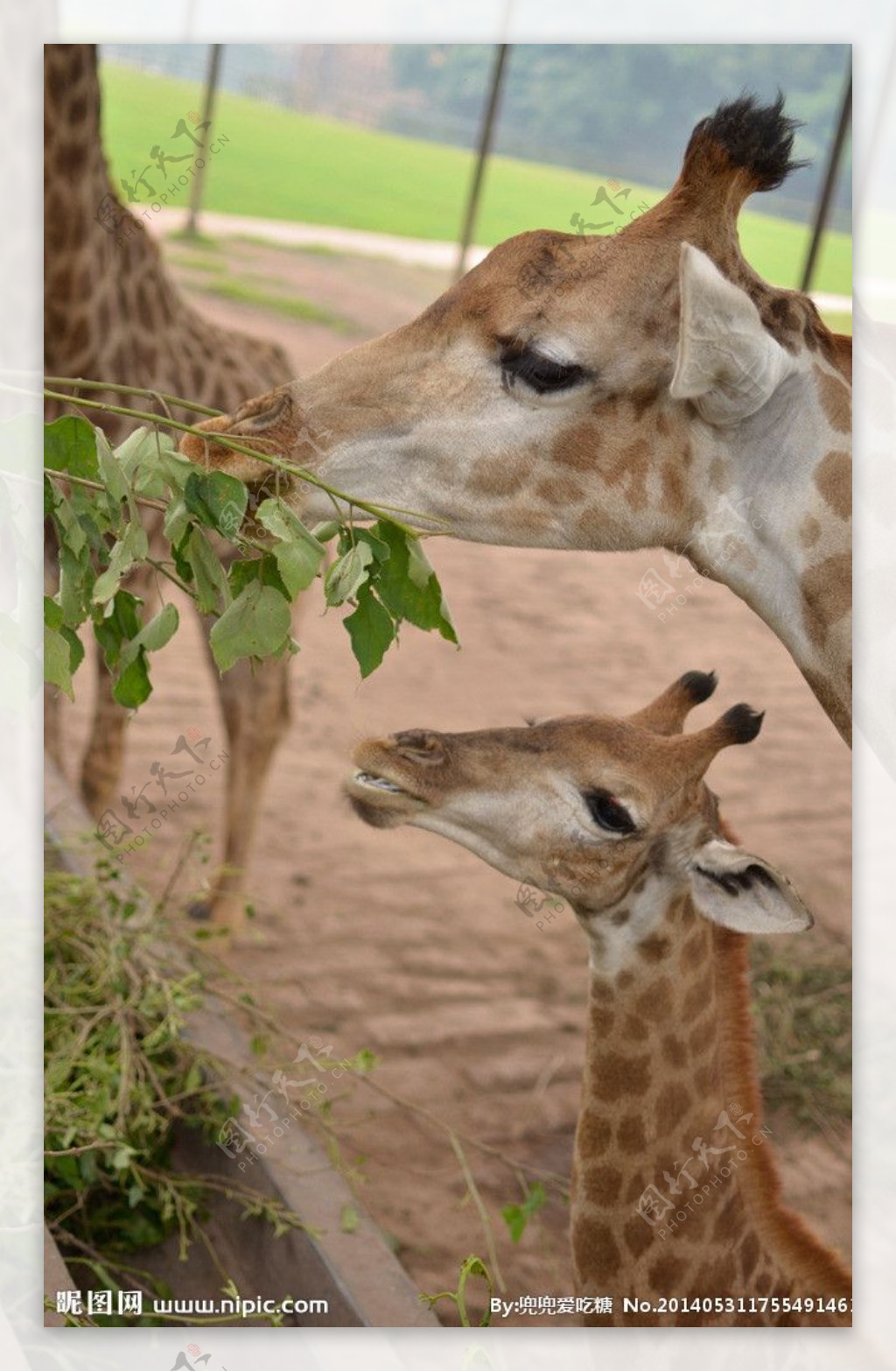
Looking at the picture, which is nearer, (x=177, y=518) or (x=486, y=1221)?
(x=177, y=518)

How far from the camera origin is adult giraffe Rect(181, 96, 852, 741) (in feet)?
4.34

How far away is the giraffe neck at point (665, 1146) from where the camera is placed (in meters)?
1.51

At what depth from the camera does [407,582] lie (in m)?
1.29

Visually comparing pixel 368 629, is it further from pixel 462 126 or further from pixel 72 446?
pixel 462 126

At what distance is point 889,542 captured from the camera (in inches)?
57.2

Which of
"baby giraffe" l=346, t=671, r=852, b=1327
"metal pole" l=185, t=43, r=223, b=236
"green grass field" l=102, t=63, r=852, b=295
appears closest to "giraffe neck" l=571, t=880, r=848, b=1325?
"baby giraffe" l=346, t=671, r=852, b=1327

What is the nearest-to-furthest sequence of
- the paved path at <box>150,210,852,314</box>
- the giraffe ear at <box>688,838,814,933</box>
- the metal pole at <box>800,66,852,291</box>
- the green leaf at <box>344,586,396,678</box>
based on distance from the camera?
1. the green leaf at <box>344,586,396,678</box>
2. the giraffe ear at <box>688,838,814,933</box>
3. the metal pole at <box>800,66,852,291</box>
4. the paved path at <box>150,210,852,314</box>

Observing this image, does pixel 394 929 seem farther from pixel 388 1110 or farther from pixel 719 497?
pixel 719 497

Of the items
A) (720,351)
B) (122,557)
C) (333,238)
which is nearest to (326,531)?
(122,557)

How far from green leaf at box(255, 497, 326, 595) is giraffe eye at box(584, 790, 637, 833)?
40 centimetres

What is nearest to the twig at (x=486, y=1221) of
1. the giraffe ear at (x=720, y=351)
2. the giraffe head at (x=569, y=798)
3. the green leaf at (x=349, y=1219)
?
the green leaf at (x=349, y=1219)

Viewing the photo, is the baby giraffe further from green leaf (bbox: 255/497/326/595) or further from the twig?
green leaf (bbox: 255/497/326/595)

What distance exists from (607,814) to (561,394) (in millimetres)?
387

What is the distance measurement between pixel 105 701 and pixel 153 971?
0.69m
